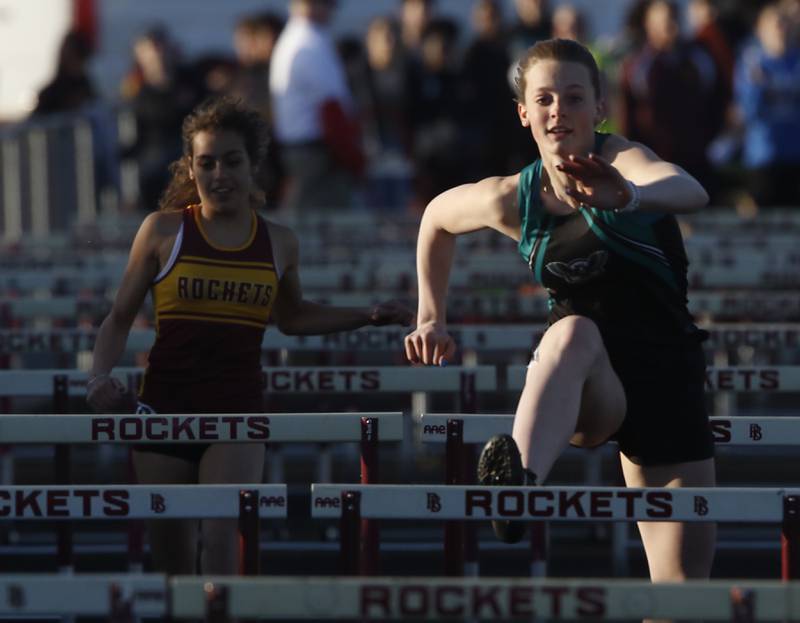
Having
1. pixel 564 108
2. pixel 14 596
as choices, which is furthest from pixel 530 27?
pixel 14 596

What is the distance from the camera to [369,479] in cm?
567

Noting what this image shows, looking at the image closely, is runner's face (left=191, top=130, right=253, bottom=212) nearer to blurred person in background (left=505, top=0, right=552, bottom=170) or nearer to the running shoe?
the running shoe

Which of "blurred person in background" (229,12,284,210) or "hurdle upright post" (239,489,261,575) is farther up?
"blurred person in background" (229,12,284,210)

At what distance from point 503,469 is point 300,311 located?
5.80ft

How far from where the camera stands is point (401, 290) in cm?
1049

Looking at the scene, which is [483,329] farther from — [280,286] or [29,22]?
[29,22]

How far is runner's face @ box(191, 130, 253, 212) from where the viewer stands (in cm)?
621

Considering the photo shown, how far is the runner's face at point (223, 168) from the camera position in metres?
6.21

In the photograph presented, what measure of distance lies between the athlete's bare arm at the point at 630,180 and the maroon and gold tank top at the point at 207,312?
1377 millimetres

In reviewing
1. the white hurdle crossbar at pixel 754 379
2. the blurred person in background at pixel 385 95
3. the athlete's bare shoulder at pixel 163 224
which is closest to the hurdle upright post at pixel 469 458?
Answer: the white hurdle crossbar at pixel 754 379

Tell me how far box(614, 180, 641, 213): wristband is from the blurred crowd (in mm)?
8945

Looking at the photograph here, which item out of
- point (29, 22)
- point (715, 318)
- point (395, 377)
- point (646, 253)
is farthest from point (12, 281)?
point (29, 22)

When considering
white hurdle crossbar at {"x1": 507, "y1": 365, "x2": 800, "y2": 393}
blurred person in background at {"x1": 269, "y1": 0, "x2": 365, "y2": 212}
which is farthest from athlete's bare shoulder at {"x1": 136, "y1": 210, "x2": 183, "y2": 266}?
blurred person in background at {"x1": 269, "y1": 0, "x2": 365, "y2": 212}

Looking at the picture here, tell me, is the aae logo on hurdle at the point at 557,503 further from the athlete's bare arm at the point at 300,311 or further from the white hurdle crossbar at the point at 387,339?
the white hurdle crossbar at the point at 387,339
